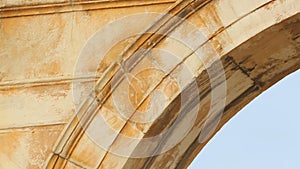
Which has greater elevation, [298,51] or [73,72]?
[298,51]

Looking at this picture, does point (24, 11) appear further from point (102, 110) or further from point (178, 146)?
point (178, 146)

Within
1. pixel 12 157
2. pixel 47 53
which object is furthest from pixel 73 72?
pixel 12 157

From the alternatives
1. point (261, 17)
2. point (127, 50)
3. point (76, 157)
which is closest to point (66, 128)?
point (76, 157)

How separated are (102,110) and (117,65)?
0.25 metres

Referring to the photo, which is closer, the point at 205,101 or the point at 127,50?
the point at 127,50

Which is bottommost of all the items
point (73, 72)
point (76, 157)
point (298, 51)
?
point (76, 157)

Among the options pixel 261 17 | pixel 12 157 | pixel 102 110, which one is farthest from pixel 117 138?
pixel 261 17

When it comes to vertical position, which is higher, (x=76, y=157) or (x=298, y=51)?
(x=298, y=51)

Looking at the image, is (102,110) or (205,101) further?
(205,101)

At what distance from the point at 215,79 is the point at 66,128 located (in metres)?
0.85

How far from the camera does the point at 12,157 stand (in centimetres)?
550

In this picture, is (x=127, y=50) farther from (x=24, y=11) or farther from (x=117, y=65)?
(x=24, y=11)

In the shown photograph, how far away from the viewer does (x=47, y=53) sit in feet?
18.4

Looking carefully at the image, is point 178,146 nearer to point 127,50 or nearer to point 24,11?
point 127,50
